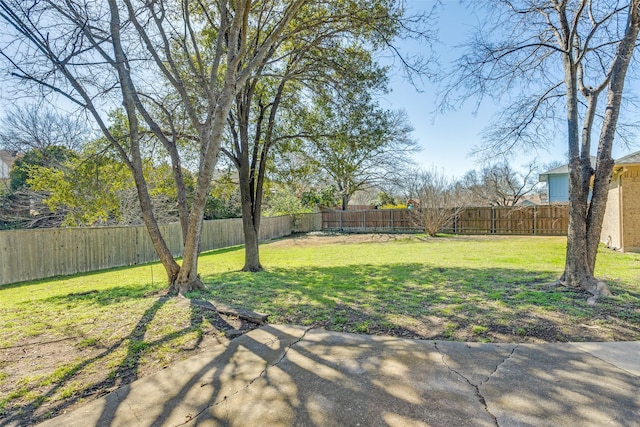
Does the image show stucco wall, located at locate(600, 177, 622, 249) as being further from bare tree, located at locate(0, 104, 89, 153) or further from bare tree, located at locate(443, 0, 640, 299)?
bare tree, located at locate(0, 104, 89, 153)

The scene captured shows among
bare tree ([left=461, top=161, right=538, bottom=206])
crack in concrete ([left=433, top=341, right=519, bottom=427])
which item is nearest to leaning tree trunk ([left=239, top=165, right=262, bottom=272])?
crack in concrete ([left=433, top=341, right=519, bottom=427])

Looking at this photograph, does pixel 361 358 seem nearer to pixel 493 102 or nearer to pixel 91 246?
pixel 493 102

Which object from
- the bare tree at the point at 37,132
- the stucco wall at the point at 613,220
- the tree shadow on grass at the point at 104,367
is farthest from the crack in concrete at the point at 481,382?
the bare tree at the point at 37,132

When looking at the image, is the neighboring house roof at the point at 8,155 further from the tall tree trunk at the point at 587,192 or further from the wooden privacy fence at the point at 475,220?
the wooden privacy fence at the point at 475,220

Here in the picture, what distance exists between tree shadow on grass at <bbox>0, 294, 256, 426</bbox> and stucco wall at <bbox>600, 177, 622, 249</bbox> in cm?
1132

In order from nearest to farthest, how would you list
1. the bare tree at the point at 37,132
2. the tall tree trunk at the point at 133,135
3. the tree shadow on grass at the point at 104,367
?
the tree shadow on grass at the point at 104,367
the tall tree trunk at the point at 133,135
the bare tree at the point at 37,132

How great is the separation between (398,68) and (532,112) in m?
2.61

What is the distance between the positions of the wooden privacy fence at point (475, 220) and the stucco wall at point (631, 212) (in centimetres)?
507

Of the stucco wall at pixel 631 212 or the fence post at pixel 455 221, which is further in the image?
the fence post at pixel 455 221

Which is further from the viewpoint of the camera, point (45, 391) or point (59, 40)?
point (59, 40)

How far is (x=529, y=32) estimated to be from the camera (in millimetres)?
5676

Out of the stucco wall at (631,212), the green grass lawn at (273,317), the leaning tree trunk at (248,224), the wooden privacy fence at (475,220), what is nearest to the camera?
the green grass lawn at (273,317)

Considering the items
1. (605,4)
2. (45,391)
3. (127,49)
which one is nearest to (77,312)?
(45,391)

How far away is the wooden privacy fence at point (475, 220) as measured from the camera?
16.1 m
